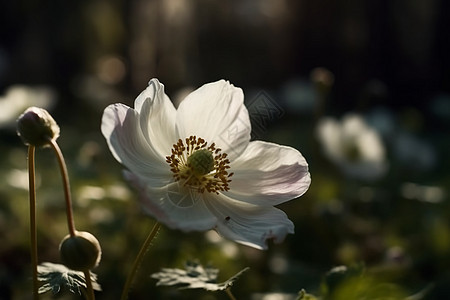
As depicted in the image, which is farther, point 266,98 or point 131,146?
point 266,98

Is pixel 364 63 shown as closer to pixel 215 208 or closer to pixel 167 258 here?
pixel 167 258

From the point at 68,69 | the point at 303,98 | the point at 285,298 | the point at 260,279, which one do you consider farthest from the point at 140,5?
the point at 285,298

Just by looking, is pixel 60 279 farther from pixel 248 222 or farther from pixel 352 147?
pixel 352 147

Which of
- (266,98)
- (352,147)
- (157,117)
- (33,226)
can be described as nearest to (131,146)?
(157,117)

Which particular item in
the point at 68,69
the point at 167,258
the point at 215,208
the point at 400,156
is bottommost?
the point at 68,69

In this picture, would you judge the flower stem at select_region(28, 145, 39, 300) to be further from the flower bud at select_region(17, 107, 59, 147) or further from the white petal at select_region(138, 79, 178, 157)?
the white petal at select_region(138, 79, 178, 157)

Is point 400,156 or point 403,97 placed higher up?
point 400,156
